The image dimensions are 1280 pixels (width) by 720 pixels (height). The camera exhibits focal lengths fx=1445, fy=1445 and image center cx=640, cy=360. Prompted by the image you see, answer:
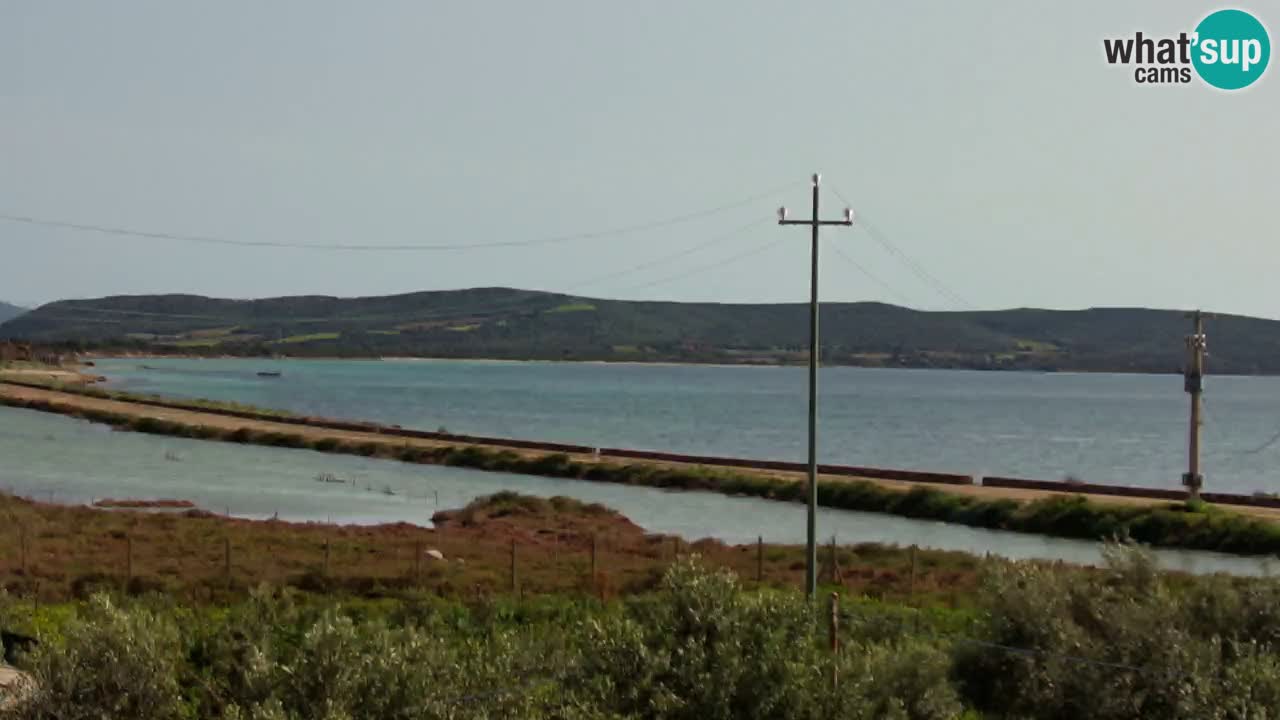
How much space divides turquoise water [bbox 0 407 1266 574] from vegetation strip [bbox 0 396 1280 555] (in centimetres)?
149

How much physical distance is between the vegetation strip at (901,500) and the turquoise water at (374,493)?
1489 mm

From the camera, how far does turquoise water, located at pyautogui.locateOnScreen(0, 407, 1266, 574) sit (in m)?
60.0

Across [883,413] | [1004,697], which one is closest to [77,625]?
[1004,697]

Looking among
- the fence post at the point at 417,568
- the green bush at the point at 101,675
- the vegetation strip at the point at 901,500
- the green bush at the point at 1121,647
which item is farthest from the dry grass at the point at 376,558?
the green bush at the point at 101,675

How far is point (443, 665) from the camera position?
58.8 ft

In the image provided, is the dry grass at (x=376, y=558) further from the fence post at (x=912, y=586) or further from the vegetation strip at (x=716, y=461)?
the vegetation strip at (x=716, y=461)

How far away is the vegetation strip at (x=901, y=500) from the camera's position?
57.8 meters

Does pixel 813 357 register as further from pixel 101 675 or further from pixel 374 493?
pixel 374 493

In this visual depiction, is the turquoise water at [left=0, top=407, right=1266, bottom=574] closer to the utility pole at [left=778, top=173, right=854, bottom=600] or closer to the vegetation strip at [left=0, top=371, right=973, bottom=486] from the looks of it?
the vegetation strip at [left=0, top=371, right=973, bottom=486]

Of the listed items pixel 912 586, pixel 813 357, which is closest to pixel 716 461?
pixel 912 586

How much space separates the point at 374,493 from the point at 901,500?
26.8 metres

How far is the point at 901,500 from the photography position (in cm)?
7188

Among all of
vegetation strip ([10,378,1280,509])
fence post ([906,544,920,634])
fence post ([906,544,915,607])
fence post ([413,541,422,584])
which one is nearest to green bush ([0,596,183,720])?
fence post ([906,544,920,634])

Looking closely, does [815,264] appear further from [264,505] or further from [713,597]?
[264,505]
